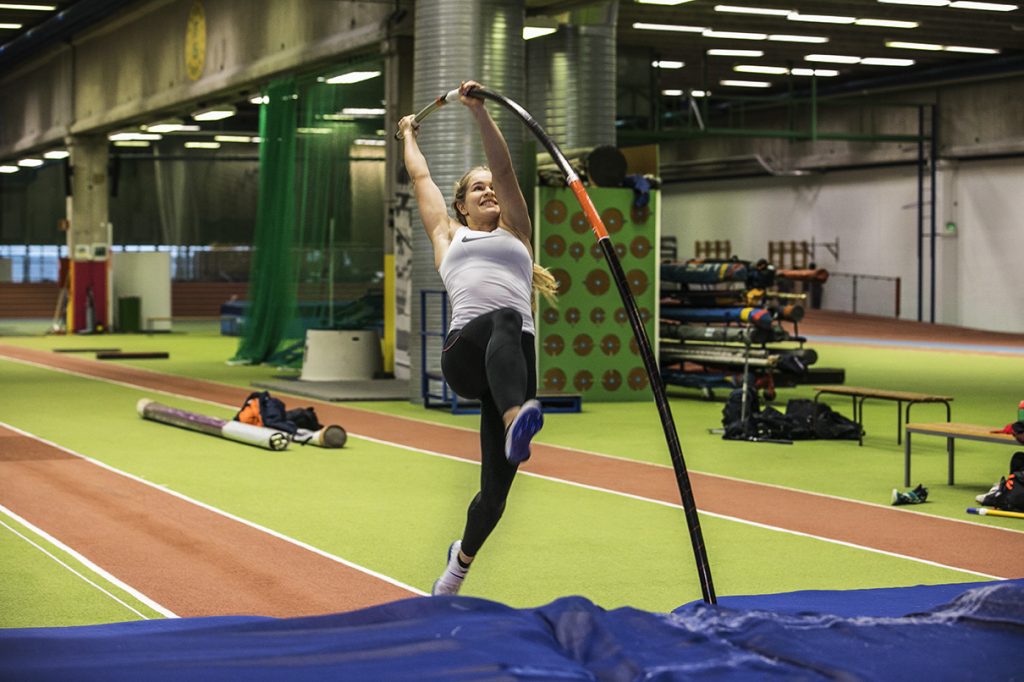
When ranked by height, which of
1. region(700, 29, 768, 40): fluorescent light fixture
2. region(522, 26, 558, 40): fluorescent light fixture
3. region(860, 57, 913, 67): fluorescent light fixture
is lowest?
region(522, 26, 558, 40): fluorescent light fixture

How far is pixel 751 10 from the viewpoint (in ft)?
69.2

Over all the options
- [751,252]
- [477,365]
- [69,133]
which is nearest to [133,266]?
[69,133]

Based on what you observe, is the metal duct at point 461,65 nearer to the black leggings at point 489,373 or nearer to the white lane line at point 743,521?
the white lane line at point 743,521

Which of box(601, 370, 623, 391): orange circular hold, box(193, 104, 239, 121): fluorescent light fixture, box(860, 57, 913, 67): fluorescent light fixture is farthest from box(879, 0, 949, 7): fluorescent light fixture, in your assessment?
box(193, 104, 239, 121): fluorescent light fixture

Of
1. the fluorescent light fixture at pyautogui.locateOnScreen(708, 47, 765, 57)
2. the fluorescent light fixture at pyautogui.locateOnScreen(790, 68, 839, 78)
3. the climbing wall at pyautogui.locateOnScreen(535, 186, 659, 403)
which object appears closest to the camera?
the climbing wall at pyautogui.locateOnScreen(535, 186, 659, 403)

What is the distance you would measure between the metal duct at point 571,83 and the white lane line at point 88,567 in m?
10.4

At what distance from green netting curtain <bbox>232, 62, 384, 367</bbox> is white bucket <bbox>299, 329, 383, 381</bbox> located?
386 millimetres

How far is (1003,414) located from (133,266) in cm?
2159

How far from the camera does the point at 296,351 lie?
63.3 ft

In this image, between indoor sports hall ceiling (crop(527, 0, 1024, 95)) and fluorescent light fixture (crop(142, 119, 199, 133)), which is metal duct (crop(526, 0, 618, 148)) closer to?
indoor sports hall ceiling (crop(527, 0, 1024, 95))

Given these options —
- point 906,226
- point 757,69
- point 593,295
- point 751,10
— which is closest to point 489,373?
point 593,295

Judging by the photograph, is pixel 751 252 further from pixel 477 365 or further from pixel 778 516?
pixel 477 365

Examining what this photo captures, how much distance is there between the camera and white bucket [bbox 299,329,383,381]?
17.1m

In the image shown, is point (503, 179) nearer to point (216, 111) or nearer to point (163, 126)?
point (216, 111)
